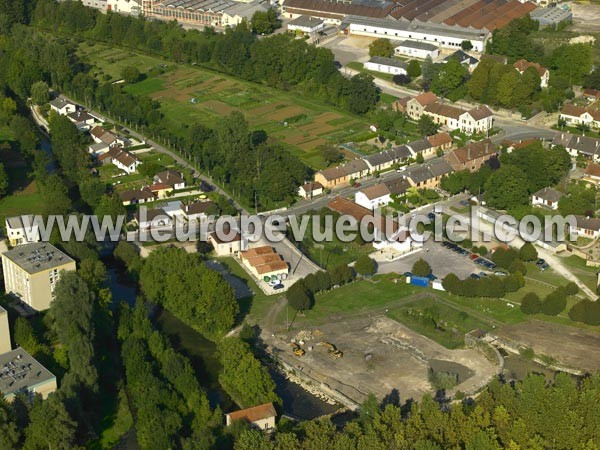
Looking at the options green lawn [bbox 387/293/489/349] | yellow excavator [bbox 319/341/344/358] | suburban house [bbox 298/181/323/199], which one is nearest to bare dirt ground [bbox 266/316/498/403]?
yellow excavator [bbox 319/341/344/358]

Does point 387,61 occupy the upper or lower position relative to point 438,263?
upper

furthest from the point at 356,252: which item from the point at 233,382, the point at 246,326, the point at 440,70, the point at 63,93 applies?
the point at 63,93

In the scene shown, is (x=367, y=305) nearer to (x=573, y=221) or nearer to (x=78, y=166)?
(x=573, y=221)

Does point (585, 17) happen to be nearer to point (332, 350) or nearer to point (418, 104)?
point (418, 104)

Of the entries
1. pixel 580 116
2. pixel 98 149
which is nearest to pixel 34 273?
pixel 98 149

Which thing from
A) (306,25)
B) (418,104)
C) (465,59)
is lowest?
(418,104)

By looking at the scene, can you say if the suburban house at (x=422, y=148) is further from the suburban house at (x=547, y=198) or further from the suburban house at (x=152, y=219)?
the suburban house at (x=152, y=219)

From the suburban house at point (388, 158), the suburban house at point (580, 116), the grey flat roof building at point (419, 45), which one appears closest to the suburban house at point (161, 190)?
the suburban house at point (388, 158)

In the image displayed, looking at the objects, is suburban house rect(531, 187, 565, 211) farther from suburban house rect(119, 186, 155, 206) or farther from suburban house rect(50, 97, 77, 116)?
suburban house rect(50, 97, 77, 116)
